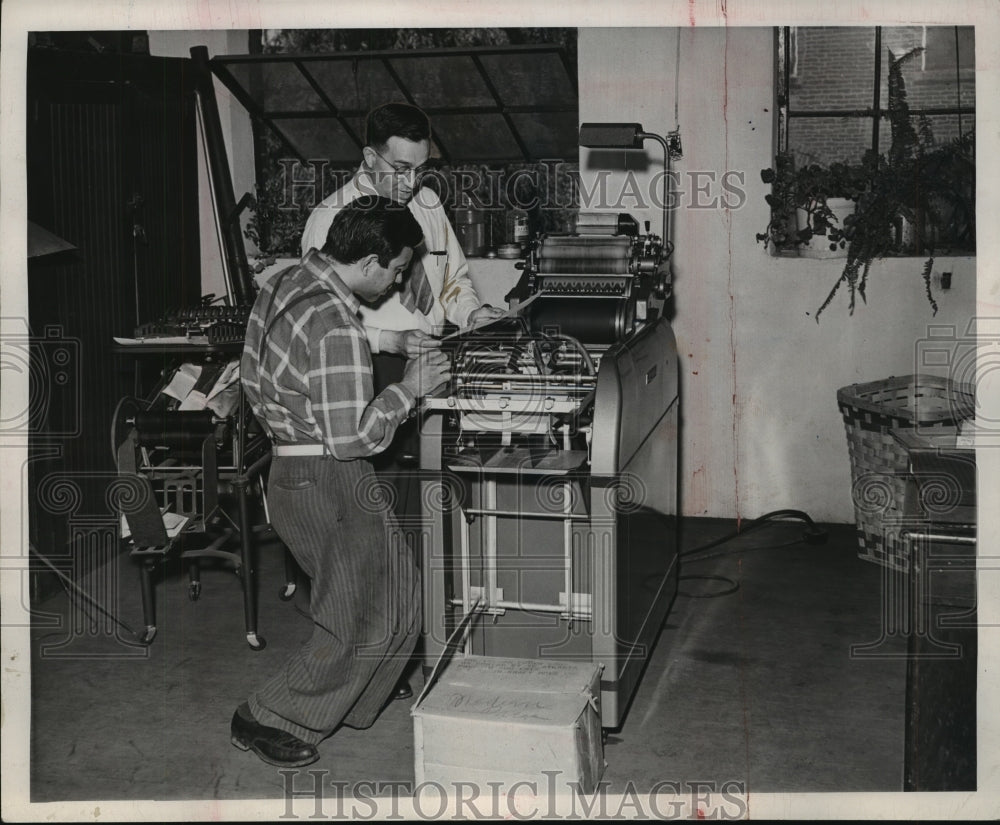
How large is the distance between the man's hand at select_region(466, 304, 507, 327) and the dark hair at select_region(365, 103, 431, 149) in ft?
2.02

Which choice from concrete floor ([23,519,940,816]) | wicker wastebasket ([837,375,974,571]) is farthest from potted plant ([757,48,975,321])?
concrete floor ([23,519,940,816])

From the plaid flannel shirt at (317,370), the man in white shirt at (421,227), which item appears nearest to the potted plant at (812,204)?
the man in white shirt at (421,227)

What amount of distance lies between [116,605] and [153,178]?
2.14 m

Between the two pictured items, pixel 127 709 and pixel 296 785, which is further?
pixel 127 709

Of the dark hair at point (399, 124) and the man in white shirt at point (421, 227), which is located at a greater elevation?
→ the dark hair at point (399, 124)

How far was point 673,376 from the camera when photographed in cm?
425

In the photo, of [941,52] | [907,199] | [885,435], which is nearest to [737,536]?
[885,435]

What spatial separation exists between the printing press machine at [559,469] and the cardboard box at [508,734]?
0.40m

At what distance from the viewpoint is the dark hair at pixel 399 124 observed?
3797mm

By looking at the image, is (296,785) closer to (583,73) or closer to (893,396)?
(893,396)

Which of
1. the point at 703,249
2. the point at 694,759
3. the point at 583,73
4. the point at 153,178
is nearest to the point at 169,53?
the point at 153,178

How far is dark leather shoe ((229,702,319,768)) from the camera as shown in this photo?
3197mm

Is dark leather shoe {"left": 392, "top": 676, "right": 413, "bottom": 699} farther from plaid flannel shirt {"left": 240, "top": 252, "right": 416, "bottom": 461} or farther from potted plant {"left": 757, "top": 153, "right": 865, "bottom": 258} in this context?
potted plant {"left": 757, "top": 153, "right": 865, "bottom": 258}

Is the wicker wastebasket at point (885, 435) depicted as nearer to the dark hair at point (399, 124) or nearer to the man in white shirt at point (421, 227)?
the man in white shirt at point (421, 227)
